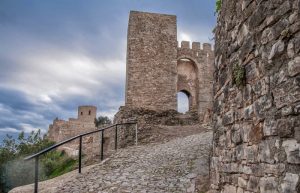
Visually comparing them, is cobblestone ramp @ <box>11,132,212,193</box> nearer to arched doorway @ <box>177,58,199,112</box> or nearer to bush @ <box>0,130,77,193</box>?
bush @ <box>0,130,77,193</box>

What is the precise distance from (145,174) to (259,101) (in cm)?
431

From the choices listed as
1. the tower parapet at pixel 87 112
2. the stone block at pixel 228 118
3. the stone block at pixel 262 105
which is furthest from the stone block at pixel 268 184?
the tower parapet at pixel 87 112

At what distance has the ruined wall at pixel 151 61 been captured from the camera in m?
21.5

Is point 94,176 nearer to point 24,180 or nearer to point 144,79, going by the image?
point 24,180

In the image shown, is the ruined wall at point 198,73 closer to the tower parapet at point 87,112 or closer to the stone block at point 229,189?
the tower parapet at point 87,112

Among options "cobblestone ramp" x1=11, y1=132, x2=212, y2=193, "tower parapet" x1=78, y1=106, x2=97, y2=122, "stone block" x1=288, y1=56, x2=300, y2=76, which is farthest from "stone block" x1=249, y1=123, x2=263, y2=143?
"tower parapet" x1=78, y1=106, x2=97, y2=122

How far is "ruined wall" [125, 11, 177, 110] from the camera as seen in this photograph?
21.5m

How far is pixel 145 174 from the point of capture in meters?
7.49

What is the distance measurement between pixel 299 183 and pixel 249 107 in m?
1.23

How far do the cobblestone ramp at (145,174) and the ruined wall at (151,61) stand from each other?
11.9 meters

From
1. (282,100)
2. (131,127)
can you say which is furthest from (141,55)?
(282,100)

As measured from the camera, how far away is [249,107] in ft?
13.0

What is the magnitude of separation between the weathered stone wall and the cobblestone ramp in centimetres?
173

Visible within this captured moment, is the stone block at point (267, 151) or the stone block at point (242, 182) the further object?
the stone block at point (242, 182)
